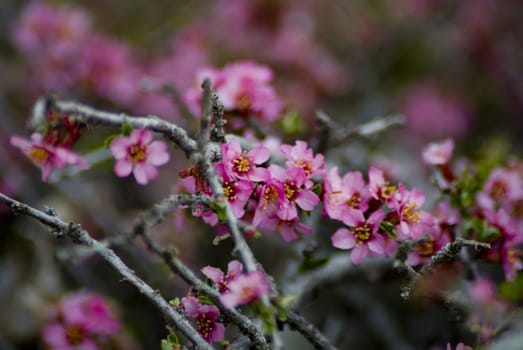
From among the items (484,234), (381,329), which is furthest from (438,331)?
(484,234)

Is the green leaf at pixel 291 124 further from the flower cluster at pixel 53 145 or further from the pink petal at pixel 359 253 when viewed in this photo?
the flower cluster at pixel 53 145

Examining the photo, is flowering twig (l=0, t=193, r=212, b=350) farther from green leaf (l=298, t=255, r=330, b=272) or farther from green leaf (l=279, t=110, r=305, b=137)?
green leaf (l=279, t=110, r=305, b=137)

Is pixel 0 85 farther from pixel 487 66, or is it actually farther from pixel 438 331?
pixel 487 66

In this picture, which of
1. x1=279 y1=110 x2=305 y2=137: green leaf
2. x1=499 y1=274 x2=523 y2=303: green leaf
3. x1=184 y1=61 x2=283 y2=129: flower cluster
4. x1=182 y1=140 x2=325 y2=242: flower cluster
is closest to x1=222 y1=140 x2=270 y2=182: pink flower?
x1=182 y1=140 x2=325 y2=242: flower cluster

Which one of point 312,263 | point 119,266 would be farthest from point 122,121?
point 312,263

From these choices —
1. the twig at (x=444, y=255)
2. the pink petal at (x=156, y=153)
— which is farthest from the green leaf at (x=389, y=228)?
the pink petal at (x=156, y=153)

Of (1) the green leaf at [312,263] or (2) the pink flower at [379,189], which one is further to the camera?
(1) the green leaf at [312,263]

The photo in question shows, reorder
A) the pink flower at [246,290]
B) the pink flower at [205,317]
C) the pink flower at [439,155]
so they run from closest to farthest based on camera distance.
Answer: the pink flower at [246,290], the pink flower at [205,317], the pink flower at [439,155]
